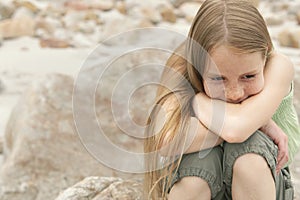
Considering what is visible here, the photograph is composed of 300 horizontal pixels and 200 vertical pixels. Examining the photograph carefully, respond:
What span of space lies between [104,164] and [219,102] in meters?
1.70

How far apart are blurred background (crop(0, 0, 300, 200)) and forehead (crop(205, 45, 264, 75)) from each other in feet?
1.41

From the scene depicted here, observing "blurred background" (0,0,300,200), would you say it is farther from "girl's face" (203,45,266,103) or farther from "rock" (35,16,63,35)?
"girl's face" (203,45,266,103)

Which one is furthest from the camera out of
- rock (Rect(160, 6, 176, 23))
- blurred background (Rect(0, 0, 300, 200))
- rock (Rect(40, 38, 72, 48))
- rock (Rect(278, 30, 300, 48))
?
rock (Rect(160, 6, 176, 23))

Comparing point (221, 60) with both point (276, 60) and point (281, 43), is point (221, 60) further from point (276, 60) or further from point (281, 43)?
point (281, 43)

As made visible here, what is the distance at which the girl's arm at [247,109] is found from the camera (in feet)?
7.11

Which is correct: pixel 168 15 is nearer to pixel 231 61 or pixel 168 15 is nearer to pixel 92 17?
pixel 92 17

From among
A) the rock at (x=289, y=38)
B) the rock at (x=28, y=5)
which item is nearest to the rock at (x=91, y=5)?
the rock at (x=28, y=5)

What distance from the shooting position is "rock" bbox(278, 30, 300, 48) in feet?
25.8

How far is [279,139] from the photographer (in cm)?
232

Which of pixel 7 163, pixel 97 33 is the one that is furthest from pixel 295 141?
pixel 97 33

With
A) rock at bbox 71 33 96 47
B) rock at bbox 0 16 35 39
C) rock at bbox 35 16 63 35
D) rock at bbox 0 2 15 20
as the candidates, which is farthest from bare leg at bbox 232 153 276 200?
rock at bbox 0 2 15 20

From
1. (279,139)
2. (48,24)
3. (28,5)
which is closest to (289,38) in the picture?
(48,24)

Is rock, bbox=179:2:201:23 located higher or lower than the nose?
lower

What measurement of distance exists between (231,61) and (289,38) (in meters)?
6.05
